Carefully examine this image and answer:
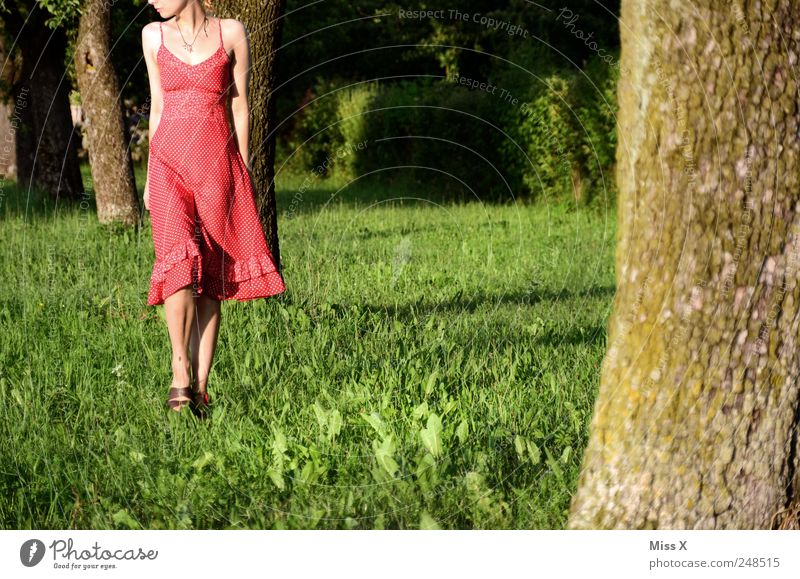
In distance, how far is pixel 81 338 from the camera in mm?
6055

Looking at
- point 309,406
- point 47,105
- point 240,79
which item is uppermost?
point 47,105

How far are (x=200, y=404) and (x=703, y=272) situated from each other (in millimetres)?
2557

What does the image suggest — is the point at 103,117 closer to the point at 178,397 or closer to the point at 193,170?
the point at 193,170

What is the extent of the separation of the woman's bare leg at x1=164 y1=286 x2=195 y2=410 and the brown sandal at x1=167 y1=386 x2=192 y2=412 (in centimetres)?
2

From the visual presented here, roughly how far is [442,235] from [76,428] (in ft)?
29.2

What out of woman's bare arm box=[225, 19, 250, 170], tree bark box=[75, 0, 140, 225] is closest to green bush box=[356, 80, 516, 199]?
tree bark box=[75, 0, 140, 225]

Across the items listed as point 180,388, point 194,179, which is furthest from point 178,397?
point 194,179

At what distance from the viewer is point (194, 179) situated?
4.90 metres

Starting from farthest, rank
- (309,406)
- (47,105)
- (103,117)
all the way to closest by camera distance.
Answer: (47,105)
(103,117)
(309,406)

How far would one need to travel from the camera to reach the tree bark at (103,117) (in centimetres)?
1219

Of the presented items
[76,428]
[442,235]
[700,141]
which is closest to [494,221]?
[442,235]

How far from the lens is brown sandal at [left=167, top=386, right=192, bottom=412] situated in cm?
484

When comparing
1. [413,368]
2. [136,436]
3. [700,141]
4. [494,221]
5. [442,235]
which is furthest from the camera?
[494,221]

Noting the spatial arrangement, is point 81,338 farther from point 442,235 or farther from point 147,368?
point 442,235
